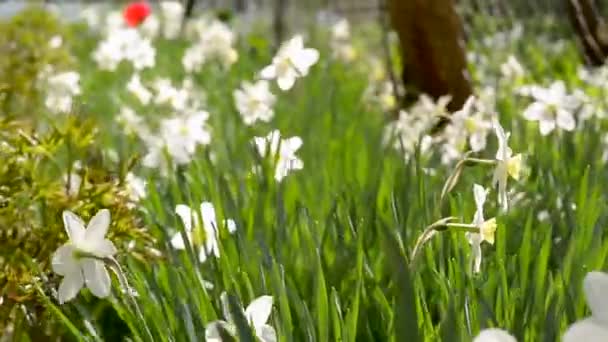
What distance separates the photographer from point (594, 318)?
58 cm

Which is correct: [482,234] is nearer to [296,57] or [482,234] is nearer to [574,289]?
[574,289]

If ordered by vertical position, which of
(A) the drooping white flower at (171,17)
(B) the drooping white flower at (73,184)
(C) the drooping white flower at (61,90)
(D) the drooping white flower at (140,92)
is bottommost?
(B) the drooping white flower at (73,184)

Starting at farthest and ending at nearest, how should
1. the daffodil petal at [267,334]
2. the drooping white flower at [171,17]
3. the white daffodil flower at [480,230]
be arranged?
the drooping white flower at [171,17] < the white daffodil flower at [480,230] < the daffodil petal at [267,334]

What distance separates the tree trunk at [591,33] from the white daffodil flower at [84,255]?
205cm

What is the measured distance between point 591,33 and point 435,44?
737mm

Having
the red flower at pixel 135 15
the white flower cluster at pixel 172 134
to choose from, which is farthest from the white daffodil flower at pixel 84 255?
the red flower at pixel 135 15

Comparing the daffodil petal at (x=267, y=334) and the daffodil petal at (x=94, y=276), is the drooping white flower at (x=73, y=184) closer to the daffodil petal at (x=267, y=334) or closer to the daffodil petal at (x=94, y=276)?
the daffodil petal at (x=94, y=276)

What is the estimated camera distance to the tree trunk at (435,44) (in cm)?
268

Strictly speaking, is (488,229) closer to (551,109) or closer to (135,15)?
(551,109)

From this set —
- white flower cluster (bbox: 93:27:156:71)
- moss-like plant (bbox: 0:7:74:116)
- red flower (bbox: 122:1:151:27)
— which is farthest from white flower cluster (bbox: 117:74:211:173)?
red flower (bbox: 122:1:151:27)

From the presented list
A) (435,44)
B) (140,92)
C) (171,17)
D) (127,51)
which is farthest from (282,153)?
(171,17)

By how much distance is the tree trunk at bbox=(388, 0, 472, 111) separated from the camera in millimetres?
2676

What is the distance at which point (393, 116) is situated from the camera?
2877 mm

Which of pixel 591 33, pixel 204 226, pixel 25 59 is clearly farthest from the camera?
pixel 591 33
